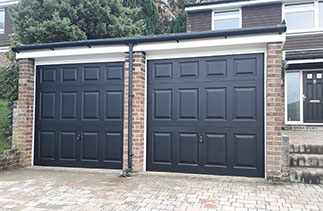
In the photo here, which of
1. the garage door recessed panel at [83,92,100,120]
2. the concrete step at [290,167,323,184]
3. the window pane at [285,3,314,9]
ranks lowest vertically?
the concrete step at [290,167,323,184]

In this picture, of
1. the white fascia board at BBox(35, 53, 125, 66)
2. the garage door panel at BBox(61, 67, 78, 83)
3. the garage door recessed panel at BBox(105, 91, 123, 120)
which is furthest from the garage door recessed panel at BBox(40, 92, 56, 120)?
the garage door recessed panel at BBox(105, 91, 123, 120)

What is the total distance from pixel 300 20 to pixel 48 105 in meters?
9.63

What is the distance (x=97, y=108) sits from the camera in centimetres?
549

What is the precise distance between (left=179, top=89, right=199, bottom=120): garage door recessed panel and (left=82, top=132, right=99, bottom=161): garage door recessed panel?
1918mm

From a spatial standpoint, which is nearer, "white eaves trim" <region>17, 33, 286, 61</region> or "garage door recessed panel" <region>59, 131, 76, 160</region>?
"white eaves trim" <region>17, 33, 286, 61</region>

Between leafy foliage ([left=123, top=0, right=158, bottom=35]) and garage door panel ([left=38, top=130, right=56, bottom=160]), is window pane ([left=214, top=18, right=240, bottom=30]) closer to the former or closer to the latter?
leafy foliage ([left=123, top=0, right=158, bottom=35])

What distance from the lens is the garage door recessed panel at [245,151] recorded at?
15.3 feet

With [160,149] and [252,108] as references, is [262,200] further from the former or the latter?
[160,149]

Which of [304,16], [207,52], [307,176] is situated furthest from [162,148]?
[304,16]

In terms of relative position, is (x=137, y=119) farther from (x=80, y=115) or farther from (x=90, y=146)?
(x=80, y=115)

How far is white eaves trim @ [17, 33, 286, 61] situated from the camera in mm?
4496

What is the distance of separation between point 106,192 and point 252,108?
9.75 feet

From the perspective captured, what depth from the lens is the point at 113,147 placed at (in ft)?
17.5

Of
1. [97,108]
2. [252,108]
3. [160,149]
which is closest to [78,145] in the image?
[97,108]
